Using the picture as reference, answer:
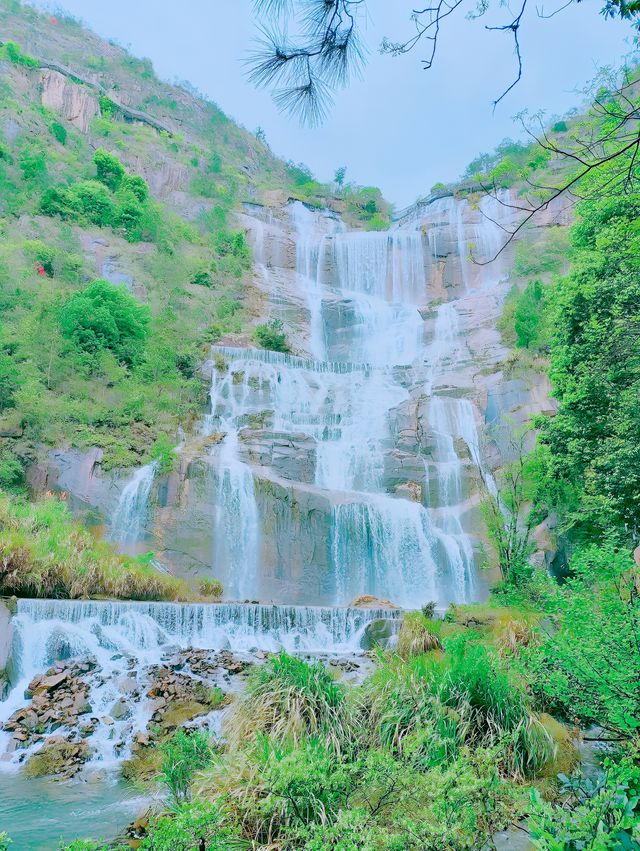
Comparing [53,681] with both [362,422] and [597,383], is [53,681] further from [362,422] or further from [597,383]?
[362,422]

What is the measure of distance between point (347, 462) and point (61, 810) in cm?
1430

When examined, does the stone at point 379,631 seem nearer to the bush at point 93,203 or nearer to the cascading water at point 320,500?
the cascading water at point 320,500

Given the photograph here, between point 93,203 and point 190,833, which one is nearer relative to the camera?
point 190,833

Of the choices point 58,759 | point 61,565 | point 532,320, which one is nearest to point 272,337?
point 532,320

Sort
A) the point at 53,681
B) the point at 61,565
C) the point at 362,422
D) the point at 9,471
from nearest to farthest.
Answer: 1. the point at 53,681
2. the point at 61,565
3. the point at 9,471
4. the point at 362,422

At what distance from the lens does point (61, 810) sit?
4.79 metres

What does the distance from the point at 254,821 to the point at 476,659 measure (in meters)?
2.37

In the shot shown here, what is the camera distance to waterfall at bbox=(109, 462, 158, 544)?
15.3m

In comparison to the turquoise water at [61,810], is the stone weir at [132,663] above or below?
above

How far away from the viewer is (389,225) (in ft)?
133

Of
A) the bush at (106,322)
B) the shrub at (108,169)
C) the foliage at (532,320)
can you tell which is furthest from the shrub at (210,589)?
the shrub at (108,169)

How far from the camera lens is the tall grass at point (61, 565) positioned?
368 inches

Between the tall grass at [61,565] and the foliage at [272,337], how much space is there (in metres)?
13.6

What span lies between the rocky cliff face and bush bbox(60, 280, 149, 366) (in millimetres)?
3210
